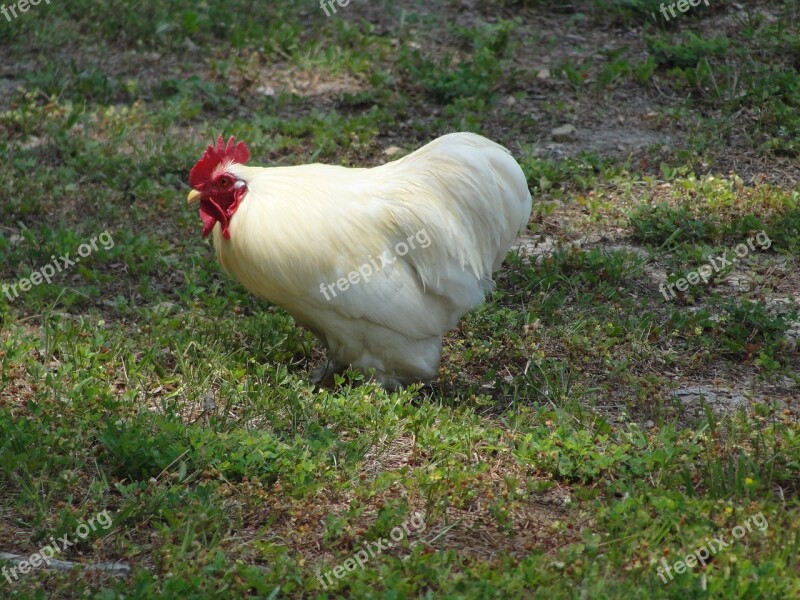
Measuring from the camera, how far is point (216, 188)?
17.1 feet

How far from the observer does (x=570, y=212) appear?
7.44m

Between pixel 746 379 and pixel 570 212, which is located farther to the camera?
pixel 570 212

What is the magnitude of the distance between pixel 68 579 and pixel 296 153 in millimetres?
4788

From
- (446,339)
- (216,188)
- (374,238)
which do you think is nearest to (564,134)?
(446,339)

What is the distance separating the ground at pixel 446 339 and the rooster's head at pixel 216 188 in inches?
33.8

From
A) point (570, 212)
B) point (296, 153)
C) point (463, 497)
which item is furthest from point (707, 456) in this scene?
point (296, 153)

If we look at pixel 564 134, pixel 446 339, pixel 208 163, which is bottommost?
pixel 446 339

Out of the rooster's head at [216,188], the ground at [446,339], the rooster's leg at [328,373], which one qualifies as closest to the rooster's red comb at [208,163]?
the rooster's head at [216,188]

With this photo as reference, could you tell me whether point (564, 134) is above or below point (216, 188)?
below

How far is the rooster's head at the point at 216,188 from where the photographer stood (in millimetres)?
5168

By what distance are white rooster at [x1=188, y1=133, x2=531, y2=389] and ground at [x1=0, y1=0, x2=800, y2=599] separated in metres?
0.30

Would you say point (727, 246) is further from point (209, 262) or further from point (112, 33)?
point (112, 33)

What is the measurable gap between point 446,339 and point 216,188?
1.71 meters

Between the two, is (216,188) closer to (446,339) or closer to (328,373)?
(328,373)
